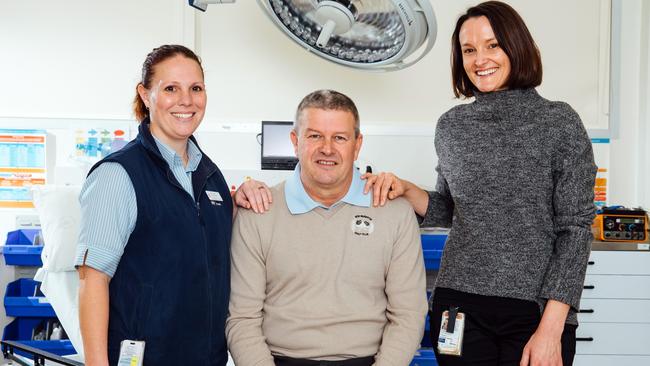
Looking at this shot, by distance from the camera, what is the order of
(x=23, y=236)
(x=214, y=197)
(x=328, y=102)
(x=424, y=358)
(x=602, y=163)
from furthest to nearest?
(x=602, y=163)
(x=23, y=236)
(x=424, y=358)
(x=328, y=102)
(x=214, y=197)

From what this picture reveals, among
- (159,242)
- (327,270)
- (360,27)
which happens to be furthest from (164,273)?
(360,27)

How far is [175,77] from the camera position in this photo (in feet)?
4.68

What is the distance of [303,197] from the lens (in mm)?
1631

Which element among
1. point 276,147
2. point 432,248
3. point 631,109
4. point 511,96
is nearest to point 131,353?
point 511,96

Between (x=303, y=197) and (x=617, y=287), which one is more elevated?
(x=303, y=197)

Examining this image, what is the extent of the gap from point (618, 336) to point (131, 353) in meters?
2.50

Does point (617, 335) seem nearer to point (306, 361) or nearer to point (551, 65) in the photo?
point (551, 65)

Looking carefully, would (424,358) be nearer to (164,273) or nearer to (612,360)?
(612,360)

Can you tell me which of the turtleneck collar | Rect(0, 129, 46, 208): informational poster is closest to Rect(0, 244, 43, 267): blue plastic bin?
Rect(0, 129, 46, 208): informational poster

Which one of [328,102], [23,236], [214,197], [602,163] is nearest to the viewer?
[214,197]

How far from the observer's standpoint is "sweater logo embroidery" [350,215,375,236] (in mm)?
1607

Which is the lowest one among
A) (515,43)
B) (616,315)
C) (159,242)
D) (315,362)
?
(616,315)

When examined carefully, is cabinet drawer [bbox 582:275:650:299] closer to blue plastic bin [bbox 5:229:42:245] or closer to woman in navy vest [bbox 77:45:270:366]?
woman in navy vest [bbox 77:45:270:366]

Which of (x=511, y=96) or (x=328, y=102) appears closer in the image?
(x=511, y=96)
